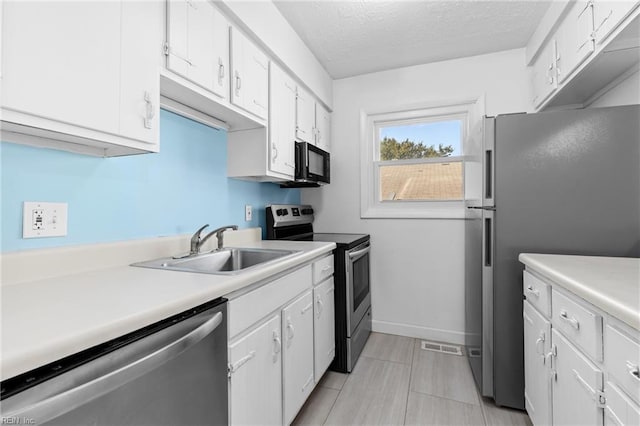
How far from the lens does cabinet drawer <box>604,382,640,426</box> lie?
29.3 inches

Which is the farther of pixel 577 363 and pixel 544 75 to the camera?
pixel 544 75

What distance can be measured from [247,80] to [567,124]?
1.72 m

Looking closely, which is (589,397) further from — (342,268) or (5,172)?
(5,172)

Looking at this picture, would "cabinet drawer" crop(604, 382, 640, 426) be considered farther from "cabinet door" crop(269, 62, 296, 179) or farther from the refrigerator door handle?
"cabinet door" crop(269, 62, 296, 179)

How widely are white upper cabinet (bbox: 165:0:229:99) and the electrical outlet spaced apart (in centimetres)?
69

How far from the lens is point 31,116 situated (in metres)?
0.80

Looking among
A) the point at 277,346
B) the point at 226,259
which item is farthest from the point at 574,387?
the point at 226,259

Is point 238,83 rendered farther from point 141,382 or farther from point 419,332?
point 419,332

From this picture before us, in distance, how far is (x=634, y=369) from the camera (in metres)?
0.74

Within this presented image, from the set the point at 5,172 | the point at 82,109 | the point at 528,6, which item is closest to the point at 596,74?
the point at 528,6

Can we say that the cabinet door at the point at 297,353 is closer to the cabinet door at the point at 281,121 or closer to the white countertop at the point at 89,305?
the white countertop at the point at 89,305

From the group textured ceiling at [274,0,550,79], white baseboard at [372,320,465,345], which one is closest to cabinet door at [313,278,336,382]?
white baseboard at [372,320,465,345]

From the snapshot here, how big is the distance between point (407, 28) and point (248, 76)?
1.29m

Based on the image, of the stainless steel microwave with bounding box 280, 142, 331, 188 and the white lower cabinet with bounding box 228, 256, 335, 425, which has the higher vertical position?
the stainless steel microwave with bounding box 280, 142, 331, 188
